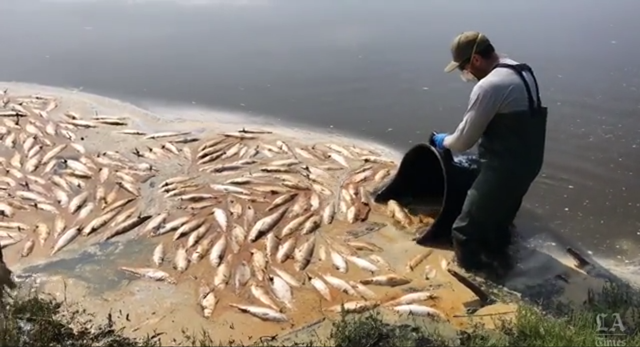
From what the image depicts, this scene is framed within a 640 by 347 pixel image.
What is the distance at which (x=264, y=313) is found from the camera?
6.34 metres

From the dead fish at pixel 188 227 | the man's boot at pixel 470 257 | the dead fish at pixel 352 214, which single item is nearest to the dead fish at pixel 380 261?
the man's boot at pixel 470 257

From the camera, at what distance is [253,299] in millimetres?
6648

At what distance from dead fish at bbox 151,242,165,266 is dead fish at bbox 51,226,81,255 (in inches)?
42.3

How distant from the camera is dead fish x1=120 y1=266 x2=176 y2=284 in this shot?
7008 millimetres

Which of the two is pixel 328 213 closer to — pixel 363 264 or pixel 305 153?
pixel 363 264

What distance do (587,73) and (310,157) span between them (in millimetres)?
6680

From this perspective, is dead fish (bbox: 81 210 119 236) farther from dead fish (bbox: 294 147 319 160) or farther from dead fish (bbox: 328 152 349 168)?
dead fish (bbox: 328 152 349 168)

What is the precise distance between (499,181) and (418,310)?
1452 mm

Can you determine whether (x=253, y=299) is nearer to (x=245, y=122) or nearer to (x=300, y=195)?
(x=300, y=195)

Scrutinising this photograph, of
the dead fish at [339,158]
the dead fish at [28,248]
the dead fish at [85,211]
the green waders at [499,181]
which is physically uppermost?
the green waders at [499,181]

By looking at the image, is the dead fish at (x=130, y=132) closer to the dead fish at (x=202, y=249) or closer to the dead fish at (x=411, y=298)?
the dead fish at (x=202, y=249)

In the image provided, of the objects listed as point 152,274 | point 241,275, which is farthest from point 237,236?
point 152,274

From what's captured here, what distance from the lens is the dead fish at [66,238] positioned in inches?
302

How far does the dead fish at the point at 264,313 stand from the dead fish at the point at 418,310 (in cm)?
108
